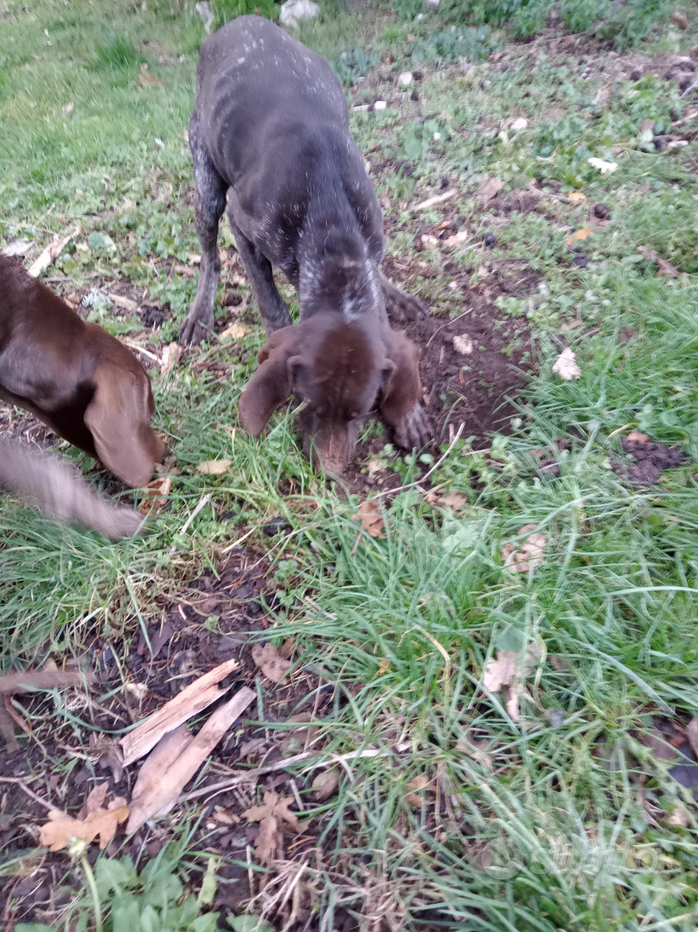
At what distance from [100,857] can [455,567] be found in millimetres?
1696

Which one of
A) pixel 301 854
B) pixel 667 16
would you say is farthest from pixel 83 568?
pixel 667 16

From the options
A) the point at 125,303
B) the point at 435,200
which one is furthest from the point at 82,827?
the point at 435,200

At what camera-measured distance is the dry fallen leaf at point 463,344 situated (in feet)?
11.7

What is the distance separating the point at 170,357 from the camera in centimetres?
397

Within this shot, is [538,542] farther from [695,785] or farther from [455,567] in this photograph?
[695,785]

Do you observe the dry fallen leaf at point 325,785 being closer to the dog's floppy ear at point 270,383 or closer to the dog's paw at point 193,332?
the dog's floppy ear at point 270,383

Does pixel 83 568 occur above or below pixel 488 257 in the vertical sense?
above

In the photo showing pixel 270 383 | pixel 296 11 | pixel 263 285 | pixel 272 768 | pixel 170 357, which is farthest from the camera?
pixel 296 11

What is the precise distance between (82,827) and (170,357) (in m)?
2.83

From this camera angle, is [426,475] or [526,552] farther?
[426,475]

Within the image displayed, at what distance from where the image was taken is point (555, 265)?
13.0 feet

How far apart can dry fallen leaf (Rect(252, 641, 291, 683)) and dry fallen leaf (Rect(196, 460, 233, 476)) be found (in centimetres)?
103

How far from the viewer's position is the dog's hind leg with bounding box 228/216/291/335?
3820 mm

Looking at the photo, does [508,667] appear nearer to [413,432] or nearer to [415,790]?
[415,790]
